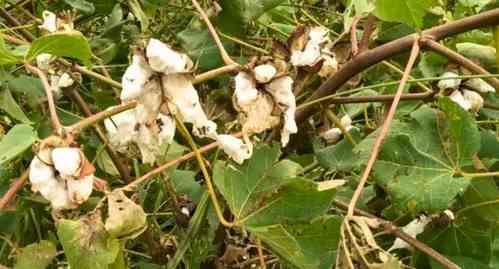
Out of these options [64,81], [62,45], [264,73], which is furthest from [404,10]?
[64,81]

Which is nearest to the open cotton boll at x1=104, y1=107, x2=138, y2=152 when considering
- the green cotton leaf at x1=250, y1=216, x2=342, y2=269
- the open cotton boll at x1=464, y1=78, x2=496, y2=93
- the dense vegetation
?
the dense vegetation

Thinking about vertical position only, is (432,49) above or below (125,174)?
above

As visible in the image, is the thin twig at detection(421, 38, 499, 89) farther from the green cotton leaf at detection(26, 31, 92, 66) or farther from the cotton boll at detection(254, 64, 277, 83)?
the green cotton leaf at detection(26, 31, 92, 66)

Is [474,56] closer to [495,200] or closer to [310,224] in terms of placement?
[495,200]

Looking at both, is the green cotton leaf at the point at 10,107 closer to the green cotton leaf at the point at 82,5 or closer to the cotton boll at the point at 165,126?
the green cotton leaf at the point at 82,5

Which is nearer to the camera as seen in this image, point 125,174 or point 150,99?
point 150,99

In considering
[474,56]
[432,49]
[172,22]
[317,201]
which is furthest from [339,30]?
[317,201]
